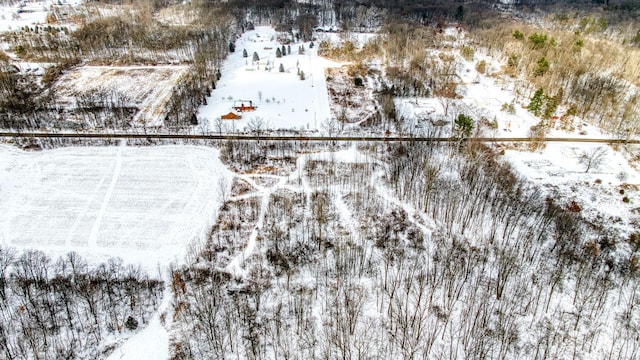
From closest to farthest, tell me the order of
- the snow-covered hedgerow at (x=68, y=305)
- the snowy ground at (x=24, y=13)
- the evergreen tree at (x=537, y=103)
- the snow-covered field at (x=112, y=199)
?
the snow-covered hedgerow at (x=68, y=305), the snow-covered field at (x=112, y=199), the evergreen tree at (x=537, y=103), the snowy ground at (x=24, y=13)

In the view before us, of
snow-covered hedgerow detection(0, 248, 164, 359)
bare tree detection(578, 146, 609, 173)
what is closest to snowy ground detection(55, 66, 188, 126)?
snow-covered hedgerow detection(0, 248, 164, 359)

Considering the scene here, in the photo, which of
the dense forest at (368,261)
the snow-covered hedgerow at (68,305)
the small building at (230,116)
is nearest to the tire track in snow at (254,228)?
the dense forest at (368,261)

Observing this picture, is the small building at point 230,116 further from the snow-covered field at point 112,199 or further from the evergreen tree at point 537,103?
the evergreen tree at point 537,103

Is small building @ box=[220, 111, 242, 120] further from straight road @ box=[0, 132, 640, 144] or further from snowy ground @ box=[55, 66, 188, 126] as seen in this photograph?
snowy ground @ box=[55, 66, 188, 126]

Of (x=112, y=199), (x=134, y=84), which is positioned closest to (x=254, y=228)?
(x=112, y=199)

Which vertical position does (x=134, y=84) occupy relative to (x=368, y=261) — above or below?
above

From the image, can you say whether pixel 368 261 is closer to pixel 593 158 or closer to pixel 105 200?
pixel 105 200
